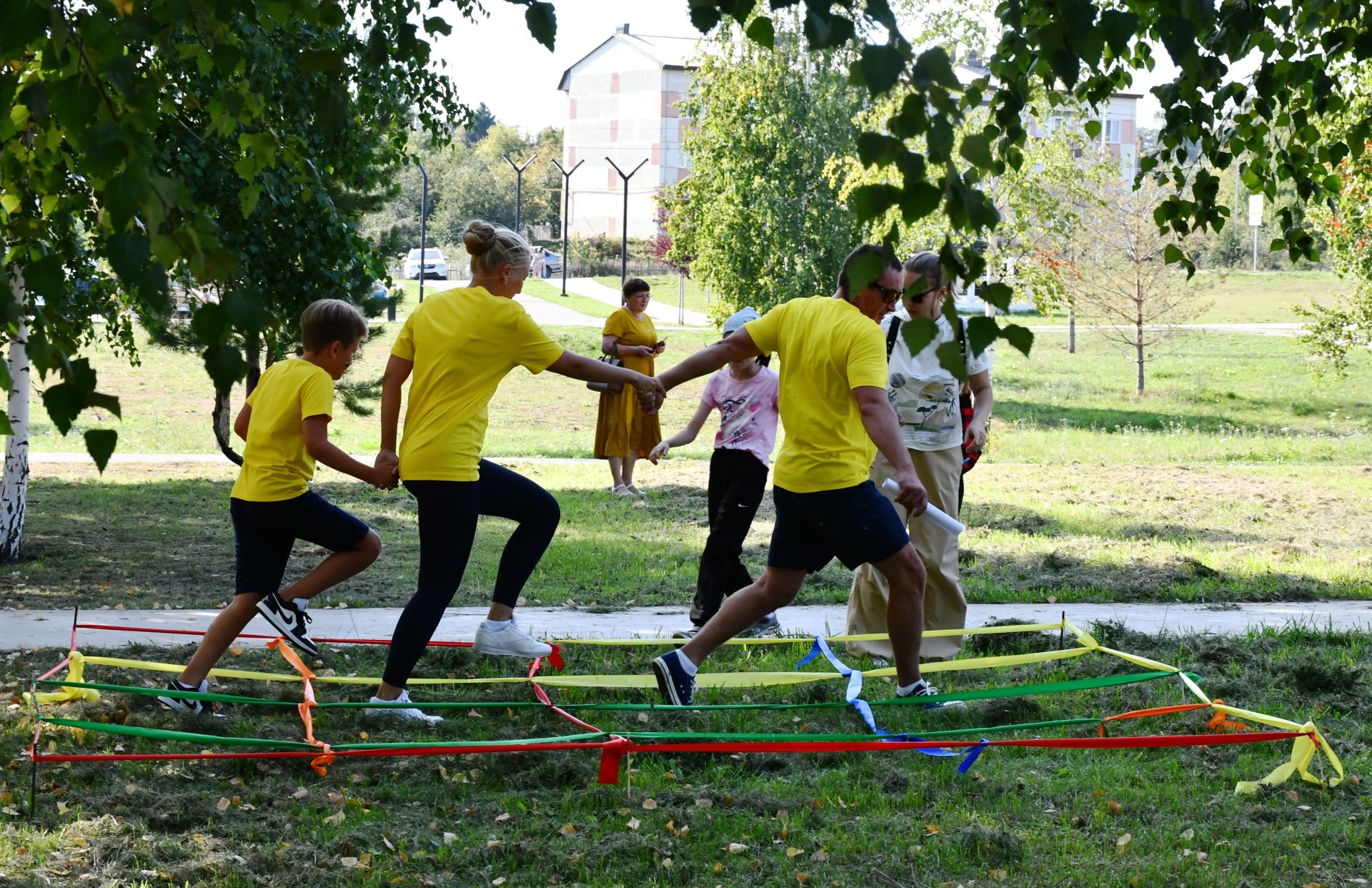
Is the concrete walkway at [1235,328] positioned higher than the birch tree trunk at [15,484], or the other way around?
the concrete walkway at [1235,328]

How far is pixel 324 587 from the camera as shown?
553 centimetres

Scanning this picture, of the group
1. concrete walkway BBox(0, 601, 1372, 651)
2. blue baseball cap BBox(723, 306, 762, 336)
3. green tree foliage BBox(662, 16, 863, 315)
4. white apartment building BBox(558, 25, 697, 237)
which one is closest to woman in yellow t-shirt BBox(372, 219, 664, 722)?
blue baseball cap BBox(723, 306, 762, 336)

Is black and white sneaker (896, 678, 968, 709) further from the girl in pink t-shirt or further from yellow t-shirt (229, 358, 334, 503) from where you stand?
yellow t-shirt (229, 358, 334, 503)

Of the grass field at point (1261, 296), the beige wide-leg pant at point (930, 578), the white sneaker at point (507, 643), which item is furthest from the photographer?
the grass field at point (1261, 296)

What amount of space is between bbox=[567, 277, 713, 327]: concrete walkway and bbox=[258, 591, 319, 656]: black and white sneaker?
26260 mm

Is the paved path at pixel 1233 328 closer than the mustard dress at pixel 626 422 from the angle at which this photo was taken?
No

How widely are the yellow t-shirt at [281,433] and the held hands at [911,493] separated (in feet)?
7.13

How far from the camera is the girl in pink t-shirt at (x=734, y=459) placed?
6.46 m

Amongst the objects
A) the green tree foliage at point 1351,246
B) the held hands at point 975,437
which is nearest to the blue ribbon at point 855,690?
the held hands at point 975,437

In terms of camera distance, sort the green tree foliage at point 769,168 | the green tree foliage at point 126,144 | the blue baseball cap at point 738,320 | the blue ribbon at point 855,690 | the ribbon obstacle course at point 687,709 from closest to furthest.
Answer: the green tree foliage at point 126,144 < the ribbon obstacle course at point 687,709 < the blue ribbon at point 855,690 < the blue baseball cap at point 738,320 < the green tree foliage at point 769,168

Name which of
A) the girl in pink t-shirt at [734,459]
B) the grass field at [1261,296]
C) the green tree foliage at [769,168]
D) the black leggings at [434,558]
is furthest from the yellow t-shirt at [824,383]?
the grass field at [1261,296]

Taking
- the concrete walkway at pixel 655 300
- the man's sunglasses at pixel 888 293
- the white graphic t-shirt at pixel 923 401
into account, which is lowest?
the white graphic t-shirt at pixel 923 401

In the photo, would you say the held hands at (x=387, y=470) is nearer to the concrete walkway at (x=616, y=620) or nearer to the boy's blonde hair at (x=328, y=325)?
the boy's blonde hair at (x=328, y=325)

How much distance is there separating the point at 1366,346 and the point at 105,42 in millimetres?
18514
